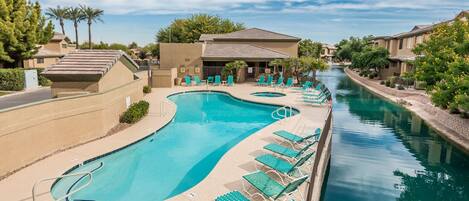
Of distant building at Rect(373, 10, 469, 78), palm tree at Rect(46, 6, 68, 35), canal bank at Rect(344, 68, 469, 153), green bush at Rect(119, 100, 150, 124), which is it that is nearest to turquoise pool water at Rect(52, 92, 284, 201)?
green bush at Rect(119, 100, 150, 124)

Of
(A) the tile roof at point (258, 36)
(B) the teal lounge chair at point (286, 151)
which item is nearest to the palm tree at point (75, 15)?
(A) the tile roof at point (258, 36)

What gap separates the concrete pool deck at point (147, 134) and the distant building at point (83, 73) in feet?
7.91

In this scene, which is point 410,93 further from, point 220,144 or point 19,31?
point 19,31

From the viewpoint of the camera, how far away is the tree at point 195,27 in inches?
2314

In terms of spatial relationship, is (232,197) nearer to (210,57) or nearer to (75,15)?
(210,57)

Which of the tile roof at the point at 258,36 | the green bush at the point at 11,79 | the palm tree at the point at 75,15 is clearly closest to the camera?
the green bush at the point at 11,79

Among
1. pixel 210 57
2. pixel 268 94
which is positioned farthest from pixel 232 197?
pixel 210 57

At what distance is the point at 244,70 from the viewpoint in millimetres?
33219

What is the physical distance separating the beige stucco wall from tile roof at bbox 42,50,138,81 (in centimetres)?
107

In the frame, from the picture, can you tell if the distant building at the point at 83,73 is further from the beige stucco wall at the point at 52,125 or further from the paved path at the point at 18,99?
the paved path at the point at 18,99

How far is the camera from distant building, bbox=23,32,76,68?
118 ft

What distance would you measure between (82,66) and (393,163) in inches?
541

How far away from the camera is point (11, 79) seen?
956 inches

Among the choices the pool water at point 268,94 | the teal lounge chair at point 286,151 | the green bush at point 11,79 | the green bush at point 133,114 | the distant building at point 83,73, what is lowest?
the teal lounge chair at point 286,151
